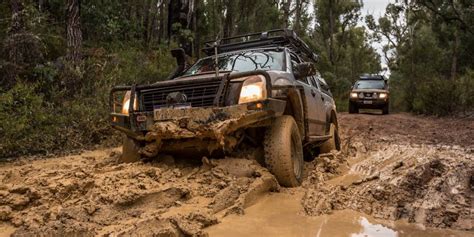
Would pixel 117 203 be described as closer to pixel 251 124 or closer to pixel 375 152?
pixel 251 124

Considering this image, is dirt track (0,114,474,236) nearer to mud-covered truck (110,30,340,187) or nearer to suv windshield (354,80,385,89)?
mud-covered truck (110,30,340,187)

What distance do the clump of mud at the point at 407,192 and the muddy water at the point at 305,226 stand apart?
0.13 metres

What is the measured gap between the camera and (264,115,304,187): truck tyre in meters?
3.95

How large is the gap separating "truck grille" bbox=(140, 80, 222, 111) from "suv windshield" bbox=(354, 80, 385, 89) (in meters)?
16.1

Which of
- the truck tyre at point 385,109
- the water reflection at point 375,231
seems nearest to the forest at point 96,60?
the truck tyre at point 385,109

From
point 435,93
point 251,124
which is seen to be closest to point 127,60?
point 251,124

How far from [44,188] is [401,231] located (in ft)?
8.59

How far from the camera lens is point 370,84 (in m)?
19.2

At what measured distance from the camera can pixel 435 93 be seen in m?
16.9

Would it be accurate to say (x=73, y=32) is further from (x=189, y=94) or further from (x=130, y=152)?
(x=189, y=94)

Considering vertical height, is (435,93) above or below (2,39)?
below

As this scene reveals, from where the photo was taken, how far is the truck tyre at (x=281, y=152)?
395 centimetres

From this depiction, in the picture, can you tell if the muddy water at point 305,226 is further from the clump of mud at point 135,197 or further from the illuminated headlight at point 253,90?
the illuminated headlight at point 253,90

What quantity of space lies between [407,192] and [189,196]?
189 cm
